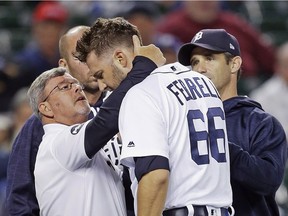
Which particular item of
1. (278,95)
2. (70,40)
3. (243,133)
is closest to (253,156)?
(243,133)

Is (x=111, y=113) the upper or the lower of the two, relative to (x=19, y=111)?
upper

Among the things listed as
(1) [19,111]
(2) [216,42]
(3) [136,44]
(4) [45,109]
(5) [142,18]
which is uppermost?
(3) [136,44]

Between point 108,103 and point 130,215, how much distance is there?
0.73 m

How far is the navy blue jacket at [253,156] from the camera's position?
4.23 metres

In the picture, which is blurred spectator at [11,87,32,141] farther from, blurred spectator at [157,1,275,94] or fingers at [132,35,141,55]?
fingers at [132,35,141,55]

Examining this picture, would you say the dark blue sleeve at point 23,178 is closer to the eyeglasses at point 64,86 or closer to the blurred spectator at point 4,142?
the eyeglasses at point 64,86

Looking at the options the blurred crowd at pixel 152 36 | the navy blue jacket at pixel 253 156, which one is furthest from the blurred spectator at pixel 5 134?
the navy blue jacket at pixel 253 156

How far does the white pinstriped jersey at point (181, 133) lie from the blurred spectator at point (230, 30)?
15.0ft

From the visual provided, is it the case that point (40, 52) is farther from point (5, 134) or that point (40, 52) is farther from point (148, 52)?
point (148, 52)

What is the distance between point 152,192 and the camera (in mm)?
3729

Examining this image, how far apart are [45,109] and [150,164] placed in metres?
0.91

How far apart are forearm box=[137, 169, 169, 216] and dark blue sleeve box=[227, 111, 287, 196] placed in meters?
0.59

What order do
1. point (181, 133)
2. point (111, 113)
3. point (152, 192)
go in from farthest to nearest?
point (111, 113) → point (181, 133) → point (152, 192)

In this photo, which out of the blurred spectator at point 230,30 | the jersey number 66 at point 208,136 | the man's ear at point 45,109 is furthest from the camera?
the blurred spectator at point 230,30
